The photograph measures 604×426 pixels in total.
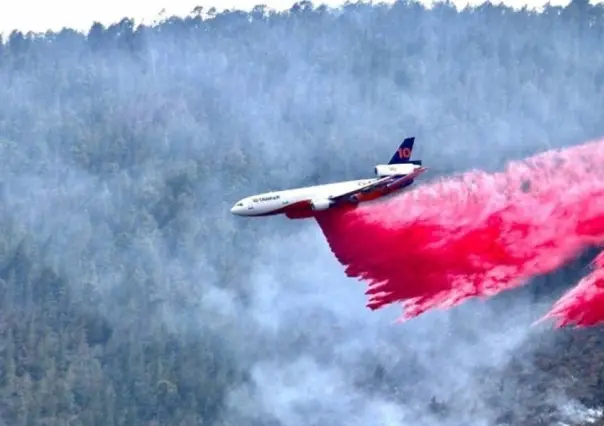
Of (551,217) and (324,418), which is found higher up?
(551,217)

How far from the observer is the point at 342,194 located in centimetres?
9400

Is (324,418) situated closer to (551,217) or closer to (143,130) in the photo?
(551,217)

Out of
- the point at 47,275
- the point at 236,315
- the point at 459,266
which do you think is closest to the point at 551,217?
the point at 459,266

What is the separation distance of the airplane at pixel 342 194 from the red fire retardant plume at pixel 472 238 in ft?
3.26

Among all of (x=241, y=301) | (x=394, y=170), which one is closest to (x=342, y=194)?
(x=394, y=170)

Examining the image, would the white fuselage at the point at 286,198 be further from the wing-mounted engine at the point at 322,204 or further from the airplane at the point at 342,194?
the wing-mounted engine at the point at 322,204

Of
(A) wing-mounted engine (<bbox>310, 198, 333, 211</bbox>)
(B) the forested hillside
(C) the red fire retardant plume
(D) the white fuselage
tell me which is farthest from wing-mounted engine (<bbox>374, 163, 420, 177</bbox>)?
(B) the forested hillside

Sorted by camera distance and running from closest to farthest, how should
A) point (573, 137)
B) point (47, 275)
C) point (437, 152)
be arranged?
1. point (47, 275)
2. point (437, 152)
3. point (573, 137)

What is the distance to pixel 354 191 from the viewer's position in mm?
93688

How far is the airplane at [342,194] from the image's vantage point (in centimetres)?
9325

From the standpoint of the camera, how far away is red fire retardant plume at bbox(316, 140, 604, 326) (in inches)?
3575

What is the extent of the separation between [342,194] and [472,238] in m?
6.77

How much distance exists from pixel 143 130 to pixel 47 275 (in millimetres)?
43244

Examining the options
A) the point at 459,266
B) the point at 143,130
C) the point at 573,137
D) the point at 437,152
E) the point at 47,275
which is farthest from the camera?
the point at 143,130
